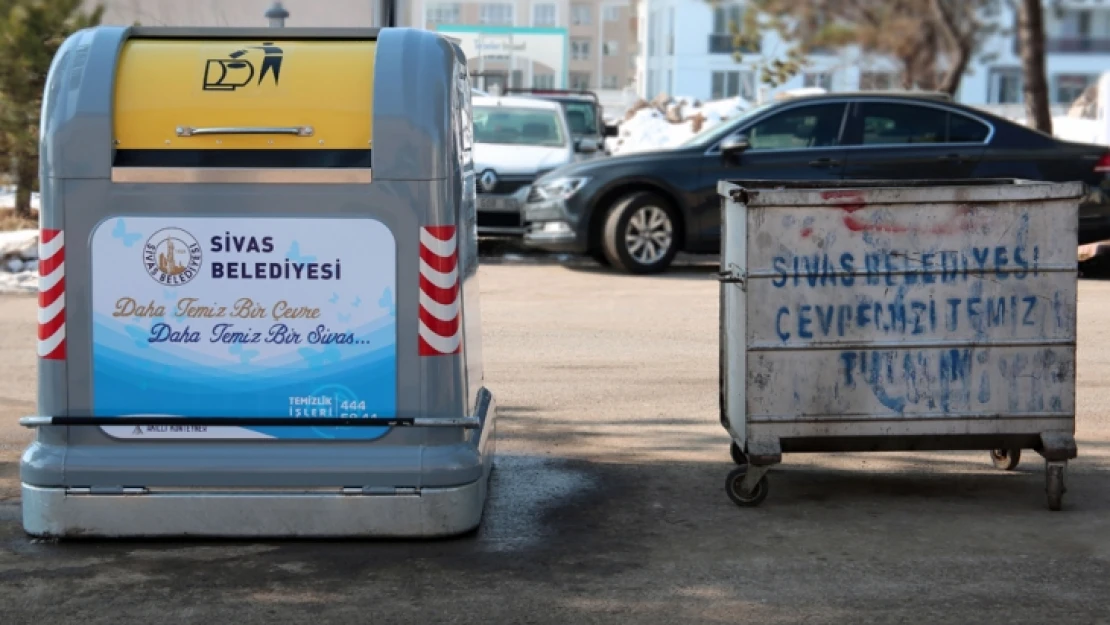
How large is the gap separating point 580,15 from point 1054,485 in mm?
83931

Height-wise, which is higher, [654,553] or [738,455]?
[738,455]

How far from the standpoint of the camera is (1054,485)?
5.89 m

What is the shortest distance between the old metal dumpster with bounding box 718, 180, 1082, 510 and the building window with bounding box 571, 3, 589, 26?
83.1 metres

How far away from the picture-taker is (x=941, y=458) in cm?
695

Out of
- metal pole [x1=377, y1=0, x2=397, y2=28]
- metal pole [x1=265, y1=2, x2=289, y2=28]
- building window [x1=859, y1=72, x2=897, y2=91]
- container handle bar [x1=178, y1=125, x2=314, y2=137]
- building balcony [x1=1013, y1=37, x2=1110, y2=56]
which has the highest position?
building balcony [x1=1013, y1=37, x2=1110, y2=56]

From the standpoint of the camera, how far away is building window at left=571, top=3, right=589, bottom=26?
286 ft

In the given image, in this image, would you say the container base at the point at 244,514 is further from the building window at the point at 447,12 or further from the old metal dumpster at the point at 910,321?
the building window at the point at 447,12

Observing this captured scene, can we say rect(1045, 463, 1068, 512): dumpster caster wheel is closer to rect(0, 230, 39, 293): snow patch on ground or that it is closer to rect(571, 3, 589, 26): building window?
Answer: rect(0, 230, 39, 293): snow patch on ground

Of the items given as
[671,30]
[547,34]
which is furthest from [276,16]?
[671,30]

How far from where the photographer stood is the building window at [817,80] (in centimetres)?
5403

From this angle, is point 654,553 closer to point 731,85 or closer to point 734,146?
point 734,146

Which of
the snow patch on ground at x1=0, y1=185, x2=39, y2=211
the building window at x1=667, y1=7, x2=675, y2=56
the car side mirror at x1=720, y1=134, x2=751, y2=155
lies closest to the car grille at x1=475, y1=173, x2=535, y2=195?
the car side mirror at x1=720, y1=134, x2=751, y2=155

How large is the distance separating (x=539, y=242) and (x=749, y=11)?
19.9 meters

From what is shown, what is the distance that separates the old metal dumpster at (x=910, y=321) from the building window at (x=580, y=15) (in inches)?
3273
